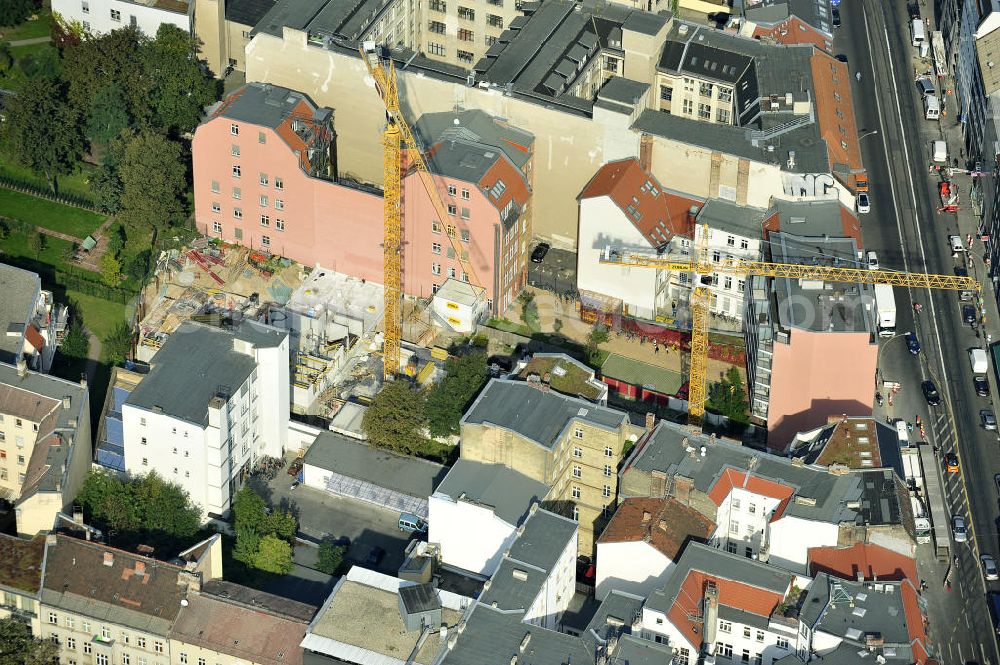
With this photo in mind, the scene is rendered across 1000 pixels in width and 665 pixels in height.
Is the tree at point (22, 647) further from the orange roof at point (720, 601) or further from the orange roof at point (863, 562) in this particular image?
the orange roof at point (863, 562)

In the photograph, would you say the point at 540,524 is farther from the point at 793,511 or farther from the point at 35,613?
the point at 35,613

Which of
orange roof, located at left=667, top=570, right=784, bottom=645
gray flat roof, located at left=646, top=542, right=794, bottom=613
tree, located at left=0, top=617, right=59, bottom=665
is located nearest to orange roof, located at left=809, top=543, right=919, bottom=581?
gray flat roof, located at left=646, top=542, right=794, bottom=613

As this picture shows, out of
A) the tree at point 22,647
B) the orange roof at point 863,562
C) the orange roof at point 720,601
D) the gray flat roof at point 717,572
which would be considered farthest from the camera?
the tree at point 22,647

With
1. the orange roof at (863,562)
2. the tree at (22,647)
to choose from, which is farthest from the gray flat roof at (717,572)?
the tree at (22,647)

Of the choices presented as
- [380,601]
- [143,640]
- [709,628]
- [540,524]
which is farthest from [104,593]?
[709,628]

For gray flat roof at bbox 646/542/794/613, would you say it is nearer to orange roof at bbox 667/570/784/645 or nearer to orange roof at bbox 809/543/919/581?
orange roof at bbox 667/570/784/645

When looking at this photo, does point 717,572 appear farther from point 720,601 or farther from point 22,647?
point 22,647
